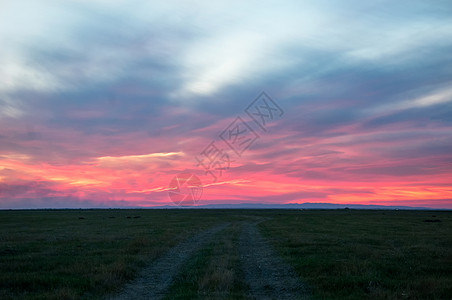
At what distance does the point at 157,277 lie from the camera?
17.5 metres

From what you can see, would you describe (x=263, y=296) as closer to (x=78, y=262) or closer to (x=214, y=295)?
(x=214, y=295)

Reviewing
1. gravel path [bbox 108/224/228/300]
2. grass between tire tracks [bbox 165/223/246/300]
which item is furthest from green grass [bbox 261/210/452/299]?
gravel path [bbox 108/224/228/300]

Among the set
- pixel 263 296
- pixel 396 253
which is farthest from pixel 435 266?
pixel 263 296

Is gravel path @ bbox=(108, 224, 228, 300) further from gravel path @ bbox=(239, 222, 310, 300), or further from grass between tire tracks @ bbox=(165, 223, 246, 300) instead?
gravel path @ bbox=(239, 222, 310, 300)

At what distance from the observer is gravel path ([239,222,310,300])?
555 inches

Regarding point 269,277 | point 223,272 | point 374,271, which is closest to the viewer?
point 223,272

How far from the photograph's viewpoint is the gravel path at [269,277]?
1409 cm

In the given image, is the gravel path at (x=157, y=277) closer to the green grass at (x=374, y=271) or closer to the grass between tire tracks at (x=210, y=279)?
the grass between tire tracks at (x=210, y=279)

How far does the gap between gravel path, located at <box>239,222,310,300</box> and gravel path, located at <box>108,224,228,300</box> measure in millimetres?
3631

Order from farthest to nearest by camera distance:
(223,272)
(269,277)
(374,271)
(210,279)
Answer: (374,271), (269,277), (223,272), (210,279)

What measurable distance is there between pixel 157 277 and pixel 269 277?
544 cm

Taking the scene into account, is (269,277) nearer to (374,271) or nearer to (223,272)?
(223,272)

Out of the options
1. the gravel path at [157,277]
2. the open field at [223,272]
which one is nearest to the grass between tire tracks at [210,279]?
the open field at [223,272]

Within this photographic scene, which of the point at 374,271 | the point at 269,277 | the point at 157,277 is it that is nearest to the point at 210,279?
the point at 269,277
